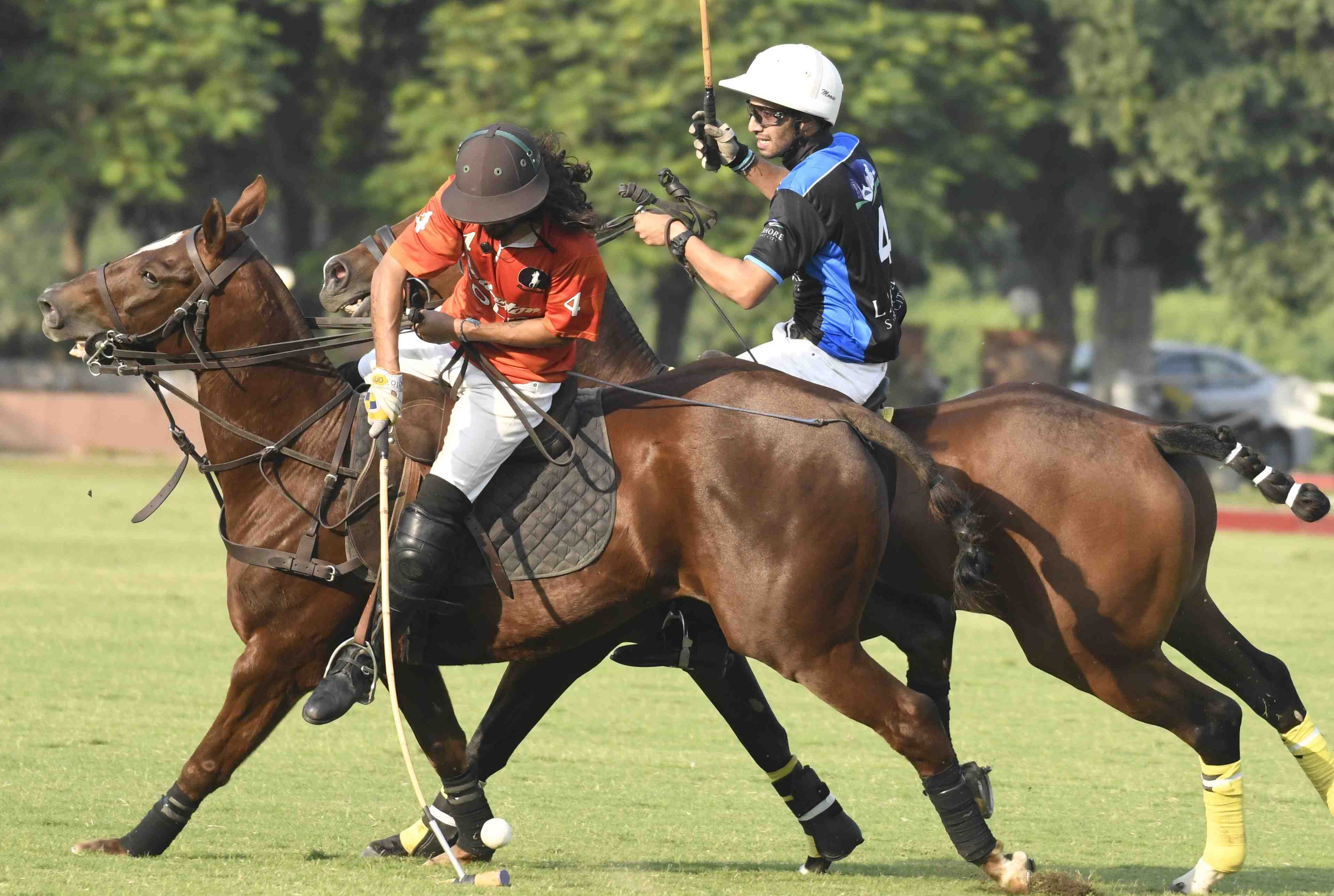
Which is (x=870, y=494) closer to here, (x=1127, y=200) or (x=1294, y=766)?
(x=1294, y=766)

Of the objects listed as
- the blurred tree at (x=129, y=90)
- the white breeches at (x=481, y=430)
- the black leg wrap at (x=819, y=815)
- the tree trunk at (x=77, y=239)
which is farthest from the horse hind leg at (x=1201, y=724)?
the tree trunk at (x=77, y=239)

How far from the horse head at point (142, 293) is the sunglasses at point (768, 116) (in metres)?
1.70

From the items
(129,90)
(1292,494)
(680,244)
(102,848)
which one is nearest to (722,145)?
(680,244)

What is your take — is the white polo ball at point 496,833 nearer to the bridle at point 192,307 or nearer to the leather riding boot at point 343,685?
the leather riding boot at point 343,685

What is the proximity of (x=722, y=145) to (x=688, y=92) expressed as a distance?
14462mm

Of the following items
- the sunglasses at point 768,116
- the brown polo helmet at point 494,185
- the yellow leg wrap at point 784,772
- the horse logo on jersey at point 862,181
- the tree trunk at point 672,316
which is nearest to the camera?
the brown polo helmet at point 494,185

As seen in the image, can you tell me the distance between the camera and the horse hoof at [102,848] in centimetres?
569

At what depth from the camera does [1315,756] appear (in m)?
6.34

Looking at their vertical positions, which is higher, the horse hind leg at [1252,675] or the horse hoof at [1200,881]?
the horse hind leg at [1252,675]

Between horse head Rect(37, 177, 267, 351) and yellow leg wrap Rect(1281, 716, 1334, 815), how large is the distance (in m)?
4.14

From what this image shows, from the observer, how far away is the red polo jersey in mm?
5559

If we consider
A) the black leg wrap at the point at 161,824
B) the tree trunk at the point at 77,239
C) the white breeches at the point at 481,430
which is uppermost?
the white breeches at the point at 481,430

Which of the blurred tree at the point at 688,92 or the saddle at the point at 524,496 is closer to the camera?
the saddle at the point at 524,496

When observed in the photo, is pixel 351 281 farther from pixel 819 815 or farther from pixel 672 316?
pixel 672 316
